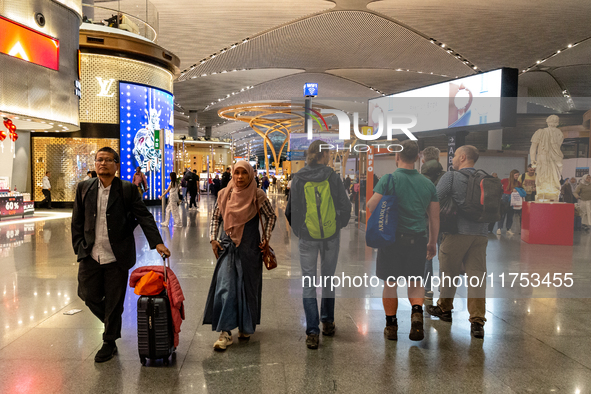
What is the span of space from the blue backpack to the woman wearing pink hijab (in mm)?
901

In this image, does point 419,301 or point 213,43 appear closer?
point 419,301

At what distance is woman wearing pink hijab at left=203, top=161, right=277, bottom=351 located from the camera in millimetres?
3510

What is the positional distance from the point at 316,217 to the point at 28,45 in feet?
38.1

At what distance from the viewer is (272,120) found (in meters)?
44.1

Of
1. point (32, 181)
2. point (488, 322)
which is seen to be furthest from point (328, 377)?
point (32, 181)

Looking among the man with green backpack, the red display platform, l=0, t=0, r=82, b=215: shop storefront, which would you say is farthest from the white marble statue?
l=0, t=0, r=82, b=215: shop storefront

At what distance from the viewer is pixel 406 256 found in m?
3.76

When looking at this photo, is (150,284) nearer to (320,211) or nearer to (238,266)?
(238,266)

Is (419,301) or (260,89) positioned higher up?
(260,89)

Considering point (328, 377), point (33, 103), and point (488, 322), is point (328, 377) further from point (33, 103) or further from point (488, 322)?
point (33, 103)

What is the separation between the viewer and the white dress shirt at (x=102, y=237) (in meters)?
3.34

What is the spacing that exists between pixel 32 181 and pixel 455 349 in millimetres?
18794

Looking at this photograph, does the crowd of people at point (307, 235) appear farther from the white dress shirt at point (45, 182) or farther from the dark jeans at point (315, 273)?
the white dress shirt at point (45, 182)

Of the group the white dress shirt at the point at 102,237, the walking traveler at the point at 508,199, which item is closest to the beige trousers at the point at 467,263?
the walking traveler at the point at 508,199
